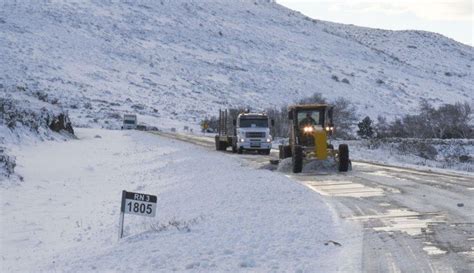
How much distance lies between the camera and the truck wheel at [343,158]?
73.8 feet

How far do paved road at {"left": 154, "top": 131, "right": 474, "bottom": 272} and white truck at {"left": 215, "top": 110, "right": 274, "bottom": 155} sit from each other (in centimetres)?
1355

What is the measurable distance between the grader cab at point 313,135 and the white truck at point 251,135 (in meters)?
10.4

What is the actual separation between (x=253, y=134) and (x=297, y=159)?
43.6 feet

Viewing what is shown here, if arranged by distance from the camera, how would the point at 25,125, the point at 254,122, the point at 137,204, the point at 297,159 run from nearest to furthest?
the point at 137,204 < the point at 297,159 < the point at 25,125 < the point at 254,122

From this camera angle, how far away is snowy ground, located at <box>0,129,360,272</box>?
8797 mm

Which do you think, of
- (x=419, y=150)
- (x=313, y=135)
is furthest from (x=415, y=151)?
(x=313, y=135)

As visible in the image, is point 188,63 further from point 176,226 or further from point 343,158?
point 176,226

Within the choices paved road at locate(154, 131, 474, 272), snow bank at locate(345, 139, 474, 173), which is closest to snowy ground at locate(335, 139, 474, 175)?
snow bank at locate(345, 139, 474, 173)

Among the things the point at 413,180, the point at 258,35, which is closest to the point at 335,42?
the point at 258,35

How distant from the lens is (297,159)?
22312 millimetres

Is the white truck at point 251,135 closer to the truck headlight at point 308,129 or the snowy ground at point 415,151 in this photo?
the snowy ground at point 415,151

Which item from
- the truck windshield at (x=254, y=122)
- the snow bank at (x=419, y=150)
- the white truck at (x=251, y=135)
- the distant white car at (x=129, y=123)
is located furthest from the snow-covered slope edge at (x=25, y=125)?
the distant white car at (x=129, y=123)

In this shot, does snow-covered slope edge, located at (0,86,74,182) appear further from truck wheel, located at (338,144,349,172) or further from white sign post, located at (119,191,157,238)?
truck wheel, located at (338,144,349,172)

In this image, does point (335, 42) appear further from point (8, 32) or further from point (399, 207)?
point (399, 207)
